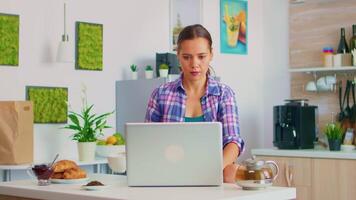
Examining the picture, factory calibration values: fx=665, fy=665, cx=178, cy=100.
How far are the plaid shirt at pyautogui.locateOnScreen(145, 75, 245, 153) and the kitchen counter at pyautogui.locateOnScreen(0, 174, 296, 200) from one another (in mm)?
345

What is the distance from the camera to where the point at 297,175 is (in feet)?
16.0

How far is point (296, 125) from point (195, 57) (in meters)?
2.39

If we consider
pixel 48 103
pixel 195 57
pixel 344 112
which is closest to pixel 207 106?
pixel 195 57

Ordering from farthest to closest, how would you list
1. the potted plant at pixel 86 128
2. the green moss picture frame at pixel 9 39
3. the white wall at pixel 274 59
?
1. the white wall at pixel 274 59
2. the potted plant at pixel 86 128
3. the green moss picture frame at pixel 9 39

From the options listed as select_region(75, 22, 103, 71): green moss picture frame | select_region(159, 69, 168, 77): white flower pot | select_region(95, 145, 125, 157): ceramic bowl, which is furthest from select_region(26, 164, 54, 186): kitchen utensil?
select_region(159, 69, 168, 77): white flower pot

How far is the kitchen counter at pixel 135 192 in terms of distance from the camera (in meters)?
2.22

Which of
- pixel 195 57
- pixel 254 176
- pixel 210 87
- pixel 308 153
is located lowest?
pixel 308 153

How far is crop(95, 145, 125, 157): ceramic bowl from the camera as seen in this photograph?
428 cm

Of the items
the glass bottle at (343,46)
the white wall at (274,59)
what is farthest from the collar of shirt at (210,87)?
the white wall at (274,59)

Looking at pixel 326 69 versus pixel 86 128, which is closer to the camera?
pixel 86 128

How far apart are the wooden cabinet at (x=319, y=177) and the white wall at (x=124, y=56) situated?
2.43 feet

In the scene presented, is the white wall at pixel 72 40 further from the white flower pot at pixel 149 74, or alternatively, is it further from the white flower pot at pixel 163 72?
the white flower pot at pixel 163 72

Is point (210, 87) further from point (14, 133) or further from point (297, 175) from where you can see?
point (297, 175)

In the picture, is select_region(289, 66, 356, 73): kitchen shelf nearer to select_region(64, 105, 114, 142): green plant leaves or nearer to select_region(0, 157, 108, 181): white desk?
select_region(64, 105, 114, 142): green plant leaves
